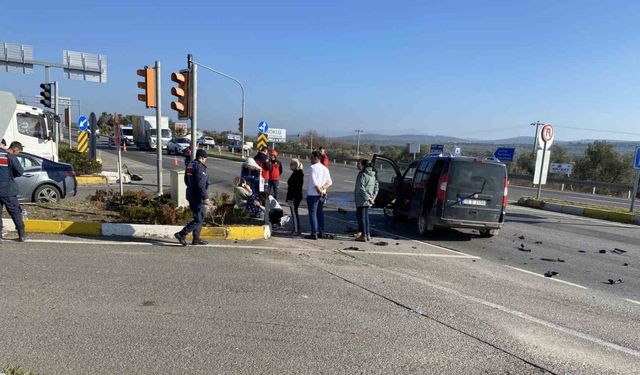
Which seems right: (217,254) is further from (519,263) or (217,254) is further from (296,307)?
(519,263)

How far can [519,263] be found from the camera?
8.19 metres

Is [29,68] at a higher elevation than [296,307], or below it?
higher

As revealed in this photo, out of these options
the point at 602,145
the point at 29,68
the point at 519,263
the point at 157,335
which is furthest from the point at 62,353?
the point at 602,145

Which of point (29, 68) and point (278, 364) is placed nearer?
point (278, 364)

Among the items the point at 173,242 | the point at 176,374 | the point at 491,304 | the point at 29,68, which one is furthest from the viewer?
the point at 29,68

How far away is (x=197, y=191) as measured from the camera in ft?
25.0

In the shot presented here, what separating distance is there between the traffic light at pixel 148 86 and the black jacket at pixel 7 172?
427cm

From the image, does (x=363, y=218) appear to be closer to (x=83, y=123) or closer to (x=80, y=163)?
(x=80, y=163)

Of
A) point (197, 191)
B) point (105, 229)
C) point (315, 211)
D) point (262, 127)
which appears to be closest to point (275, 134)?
point (262, 127)

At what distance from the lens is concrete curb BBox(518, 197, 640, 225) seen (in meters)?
14.9

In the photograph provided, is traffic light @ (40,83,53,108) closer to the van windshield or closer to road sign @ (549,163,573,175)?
the van windshield

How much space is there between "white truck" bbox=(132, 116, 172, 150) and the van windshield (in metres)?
41.2

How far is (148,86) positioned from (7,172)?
4599 millimetres

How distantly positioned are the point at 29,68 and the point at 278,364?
1039 inches
